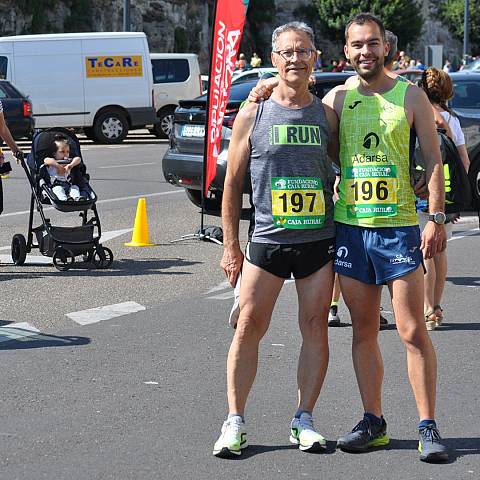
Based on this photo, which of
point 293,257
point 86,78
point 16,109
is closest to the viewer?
point 293,257

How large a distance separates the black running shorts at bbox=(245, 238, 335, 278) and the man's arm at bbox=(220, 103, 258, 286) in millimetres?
94

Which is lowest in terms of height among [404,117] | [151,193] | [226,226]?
→ [151,193]

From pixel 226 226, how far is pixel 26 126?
66.5ft

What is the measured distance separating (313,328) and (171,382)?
151cm

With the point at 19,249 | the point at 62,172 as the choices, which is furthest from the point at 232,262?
the point at 62,172

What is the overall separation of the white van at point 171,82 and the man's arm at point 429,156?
23721mm

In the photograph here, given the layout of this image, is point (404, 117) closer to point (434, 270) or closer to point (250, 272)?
point (250, 272)

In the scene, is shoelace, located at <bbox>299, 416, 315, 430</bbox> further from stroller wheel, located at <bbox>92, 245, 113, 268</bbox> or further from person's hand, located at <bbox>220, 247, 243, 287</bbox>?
stroller wheel, located at <bbox>92, 245, 113, 268</bbox>

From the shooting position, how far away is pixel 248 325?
5301 millimetres

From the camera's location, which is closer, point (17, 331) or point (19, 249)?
point (17, 331)

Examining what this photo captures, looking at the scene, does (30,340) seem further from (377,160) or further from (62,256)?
(377,160)

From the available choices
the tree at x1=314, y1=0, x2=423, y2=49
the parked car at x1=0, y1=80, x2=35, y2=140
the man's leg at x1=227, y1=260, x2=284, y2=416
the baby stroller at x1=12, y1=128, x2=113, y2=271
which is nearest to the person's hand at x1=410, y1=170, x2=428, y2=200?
the man's leg at x1=227, y1=260, x2=284, y2=416

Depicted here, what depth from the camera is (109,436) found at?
5547 mm

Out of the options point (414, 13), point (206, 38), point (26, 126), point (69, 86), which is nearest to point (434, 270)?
point (26, 126)
